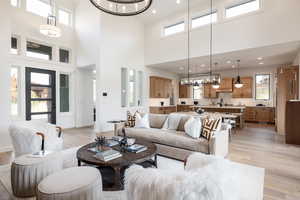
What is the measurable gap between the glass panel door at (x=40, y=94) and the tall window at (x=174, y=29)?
206 inches

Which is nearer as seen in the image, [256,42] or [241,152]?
[241,152]

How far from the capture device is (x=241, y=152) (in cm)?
393

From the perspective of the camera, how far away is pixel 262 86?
29.1ft

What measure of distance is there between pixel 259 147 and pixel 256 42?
11.1 feet

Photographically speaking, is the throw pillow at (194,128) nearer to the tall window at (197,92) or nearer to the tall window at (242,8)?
the tall window at (242,8)

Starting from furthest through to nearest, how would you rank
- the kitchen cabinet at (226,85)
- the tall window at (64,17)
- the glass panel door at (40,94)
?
the kitchen cabinet at (226,85) < the tall window at (64,17) < the glass panel door at (40,94)

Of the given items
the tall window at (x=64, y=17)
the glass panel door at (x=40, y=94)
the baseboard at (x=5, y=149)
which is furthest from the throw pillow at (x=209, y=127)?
the tall window at (x=64, y=17)

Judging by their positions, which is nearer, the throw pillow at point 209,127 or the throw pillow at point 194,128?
the throw pillow at point 209,127

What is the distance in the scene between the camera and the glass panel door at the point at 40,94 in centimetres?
582

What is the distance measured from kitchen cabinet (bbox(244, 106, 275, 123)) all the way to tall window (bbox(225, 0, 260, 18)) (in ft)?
16.7

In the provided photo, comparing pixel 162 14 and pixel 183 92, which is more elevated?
pixel 162 14

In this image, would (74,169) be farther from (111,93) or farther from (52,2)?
(52,2)

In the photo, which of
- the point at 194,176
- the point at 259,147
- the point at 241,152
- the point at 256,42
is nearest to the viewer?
the point at 194,176

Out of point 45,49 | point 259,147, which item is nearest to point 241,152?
point 259,147
